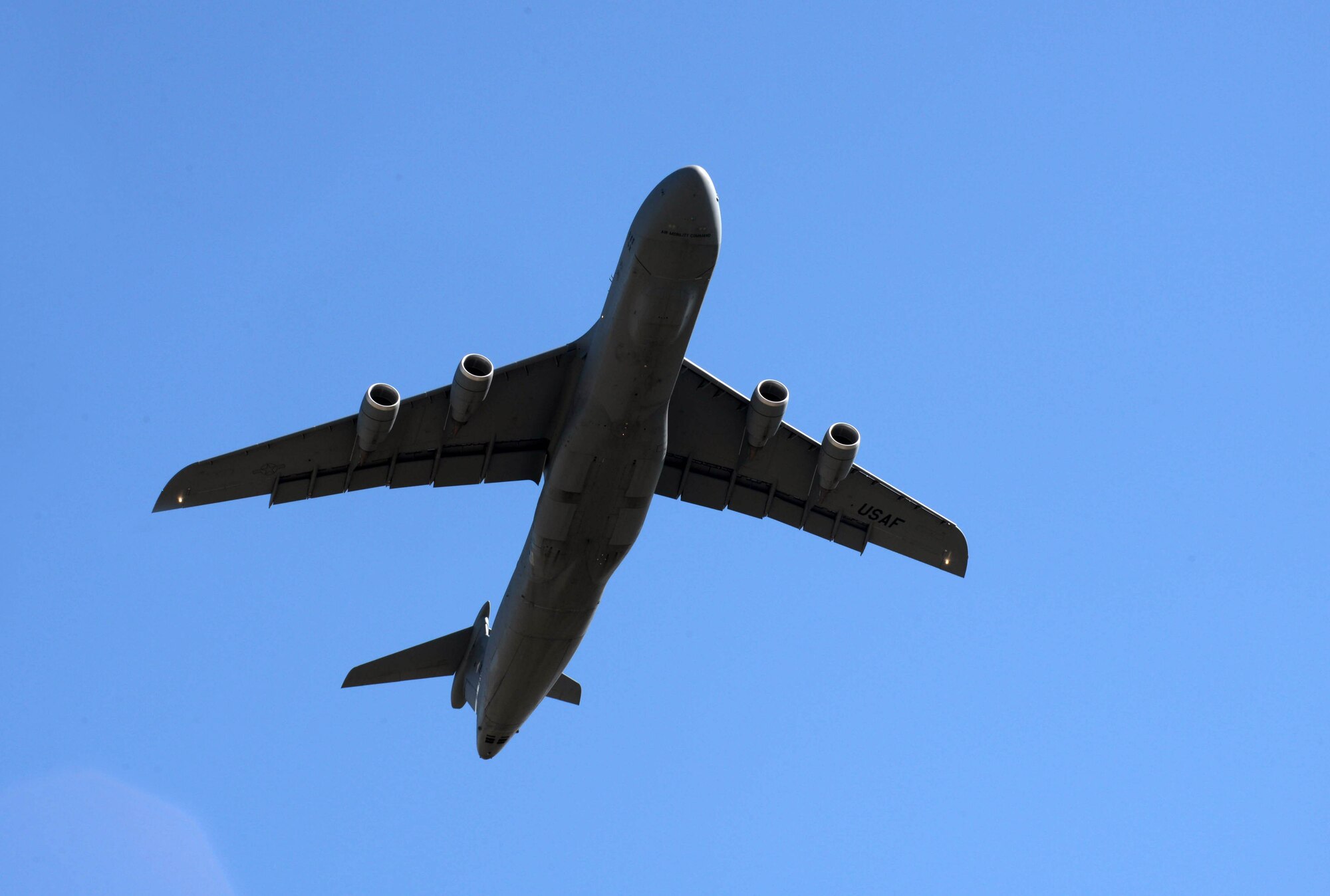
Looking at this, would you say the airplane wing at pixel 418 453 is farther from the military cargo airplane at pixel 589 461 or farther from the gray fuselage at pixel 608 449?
the gray fuselage at pixel 608 449

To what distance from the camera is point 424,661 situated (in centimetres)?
2558

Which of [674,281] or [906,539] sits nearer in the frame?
[674,281]

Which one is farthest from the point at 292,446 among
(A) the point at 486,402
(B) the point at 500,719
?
(B) the point at 500,719

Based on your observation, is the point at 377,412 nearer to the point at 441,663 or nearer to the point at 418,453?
the point at 418,453

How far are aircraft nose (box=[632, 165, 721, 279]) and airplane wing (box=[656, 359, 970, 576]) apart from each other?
4690mm

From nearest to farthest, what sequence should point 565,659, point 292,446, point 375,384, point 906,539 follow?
point 375,384 < point 292,446 < point 565,659 < point 906,539

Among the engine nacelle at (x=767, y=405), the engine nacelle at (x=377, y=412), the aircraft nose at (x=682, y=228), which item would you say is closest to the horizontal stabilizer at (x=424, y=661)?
the engine nacelle at (x=377, y=412)

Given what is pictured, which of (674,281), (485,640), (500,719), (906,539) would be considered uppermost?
(906,539)

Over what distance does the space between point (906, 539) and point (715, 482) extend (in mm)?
3826

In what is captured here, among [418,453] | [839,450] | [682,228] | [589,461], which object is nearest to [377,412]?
[418,453]

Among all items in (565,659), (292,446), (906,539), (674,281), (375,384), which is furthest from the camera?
(906,539)

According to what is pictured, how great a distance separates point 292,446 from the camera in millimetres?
20953

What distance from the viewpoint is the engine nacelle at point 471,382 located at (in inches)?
773

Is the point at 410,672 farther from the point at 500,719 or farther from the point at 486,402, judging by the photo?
the point at 486,402
